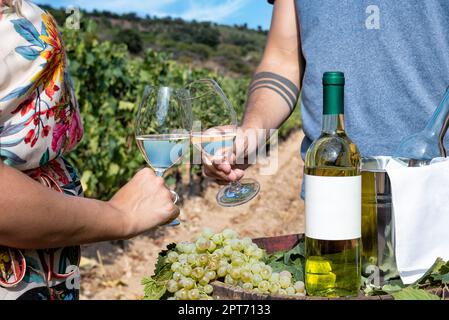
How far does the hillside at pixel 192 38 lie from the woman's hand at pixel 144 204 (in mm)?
36479

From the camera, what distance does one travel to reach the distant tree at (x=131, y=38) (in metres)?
36.9

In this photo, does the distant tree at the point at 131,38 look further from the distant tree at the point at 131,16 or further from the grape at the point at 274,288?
the grape at the point at 274,288

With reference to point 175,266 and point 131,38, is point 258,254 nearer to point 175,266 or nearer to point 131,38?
point 175,266

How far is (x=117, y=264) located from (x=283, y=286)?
485 cm

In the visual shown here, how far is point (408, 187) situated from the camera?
124 centimetres

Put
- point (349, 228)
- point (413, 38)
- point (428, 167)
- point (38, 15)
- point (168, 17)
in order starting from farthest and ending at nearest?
point (168, 17) → point (413, 38) → point (38, 15) → point (428, 167) → point (349, 228)

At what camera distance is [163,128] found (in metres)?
1.56

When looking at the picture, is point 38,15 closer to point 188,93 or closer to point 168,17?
point 188,93

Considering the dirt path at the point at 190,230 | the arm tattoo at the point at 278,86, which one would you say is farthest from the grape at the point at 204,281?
the dirt path at the point at 190,230

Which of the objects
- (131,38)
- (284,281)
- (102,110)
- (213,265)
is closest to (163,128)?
(213,265)

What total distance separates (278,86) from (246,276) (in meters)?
1.17

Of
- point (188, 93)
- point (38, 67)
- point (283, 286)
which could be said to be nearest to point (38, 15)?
point (38, 67)

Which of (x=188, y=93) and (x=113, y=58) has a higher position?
(x=113, y=58)

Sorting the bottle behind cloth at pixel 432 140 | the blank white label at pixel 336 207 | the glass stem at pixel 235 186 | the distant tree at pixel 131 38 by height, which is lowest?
the blank white label at pixel 336 207
